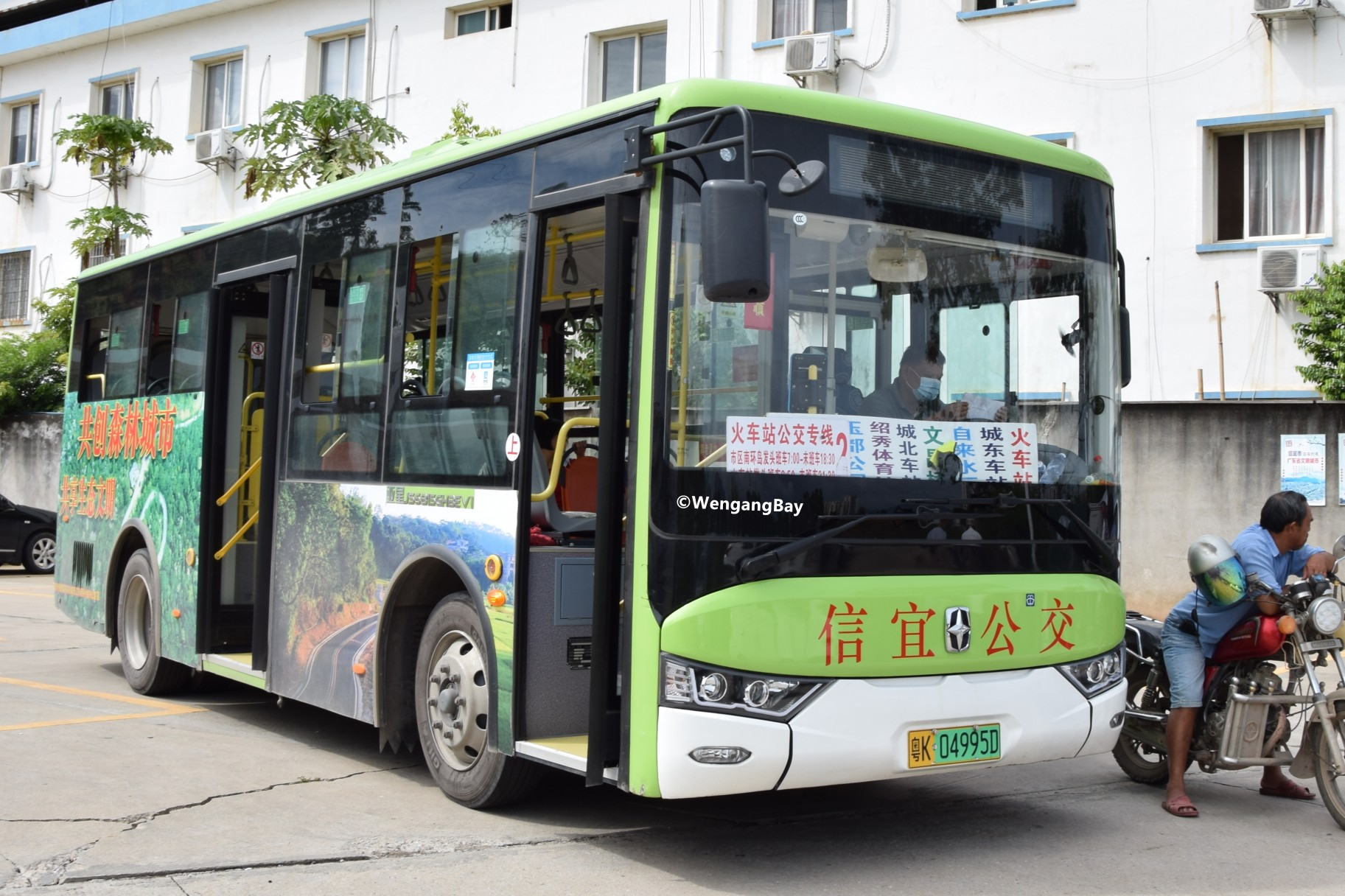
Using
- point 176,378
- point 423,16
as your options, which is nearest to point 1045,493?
point 176,378

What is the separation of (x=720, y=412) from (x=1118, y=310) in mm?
2287

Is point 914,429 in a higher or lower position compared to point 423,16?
lower

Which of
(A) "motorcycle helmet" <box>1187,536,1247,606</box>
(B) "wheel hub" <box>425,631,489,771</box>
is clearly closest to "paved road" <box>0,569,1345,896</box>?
(B) "wheel hub" <box>425,631,489,771</box>

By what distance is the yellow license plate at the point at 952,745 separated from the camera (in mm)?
5621

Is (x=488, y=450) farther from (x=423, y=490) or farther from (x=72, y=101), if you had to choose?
(x=72, y=101)

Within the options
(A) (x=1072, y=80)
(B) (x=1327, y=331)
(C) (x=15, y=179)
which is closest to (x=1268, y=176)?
(B) (x=1327, y=331)

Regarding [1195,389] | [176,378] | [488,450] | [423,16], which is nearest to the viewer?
[488,450]

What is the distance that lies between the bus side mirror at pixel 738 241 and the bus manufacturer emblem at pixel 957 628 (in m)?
1.54

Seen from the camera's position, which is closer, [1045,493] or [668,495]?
[668,495]

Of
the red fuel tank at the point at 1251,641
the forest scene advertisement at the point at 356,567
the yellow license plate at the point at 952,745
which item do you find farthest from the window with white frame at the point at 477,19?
the yellow license plate at the point at 952,745

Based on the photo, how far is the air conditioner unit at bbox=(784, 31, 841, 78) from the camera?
1883cm

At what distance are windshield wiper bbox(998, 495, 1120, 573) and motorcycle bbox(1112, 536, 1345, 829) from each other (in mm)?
833

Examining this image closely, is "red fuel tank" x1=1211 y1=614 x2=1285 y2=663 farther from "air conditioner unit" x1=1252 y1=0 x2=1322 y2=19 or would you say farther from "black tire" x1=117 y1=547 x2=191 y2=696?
"air conditioner unit" x1=1252 y1=0 x2=1322 y2=19

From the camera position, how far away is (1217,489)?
47.1ft
